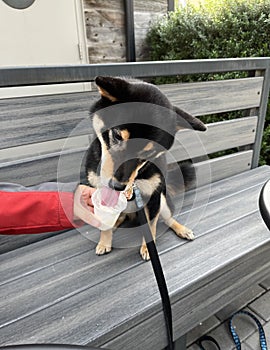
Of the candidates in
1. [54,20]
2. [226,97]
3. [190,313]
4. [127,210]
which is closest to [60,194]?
[127,210]

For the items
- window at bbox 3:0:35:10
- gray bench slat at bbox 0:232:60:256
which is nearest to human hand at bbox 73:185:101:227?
gray bench slat at bbox 0:232:60:256

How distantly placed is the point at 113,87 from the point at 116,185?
0.75 feet

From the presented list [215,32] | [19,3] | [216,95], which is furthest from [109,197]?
[215,32]

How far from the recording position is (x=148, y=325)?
0.78m

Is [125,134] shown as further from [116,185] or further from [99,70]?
[99,70]

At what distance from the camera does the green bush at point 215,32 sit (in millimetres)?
2051

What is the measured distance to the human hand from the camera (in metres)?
0.76

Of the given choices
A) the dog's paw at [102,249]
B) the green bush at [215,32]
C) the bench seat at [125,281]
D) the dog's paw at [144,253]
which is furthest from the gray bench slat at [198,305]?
the green bush at [215,32]

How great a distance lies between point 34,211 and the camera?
0.73 m

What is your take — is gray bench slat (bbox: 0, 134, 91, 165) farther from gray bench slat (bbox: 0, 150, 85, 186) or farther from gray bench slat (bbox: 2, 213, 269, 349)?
gray bench slat (bbox: 2, 213, 269, 349)

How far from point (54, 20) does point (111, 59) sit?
25.3 inches

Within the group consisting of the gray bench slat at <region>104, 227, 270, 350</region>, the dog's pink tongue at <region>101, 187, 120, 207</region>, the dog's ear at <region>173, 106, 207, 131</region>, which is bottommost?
the gray bench slat at <region>104, 227, 270, 350</region>

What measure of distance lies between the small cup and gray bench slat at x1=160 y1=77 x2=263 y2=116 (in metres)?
0.80

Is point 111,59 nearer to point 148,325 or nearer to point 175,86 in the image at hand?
point 175,86
